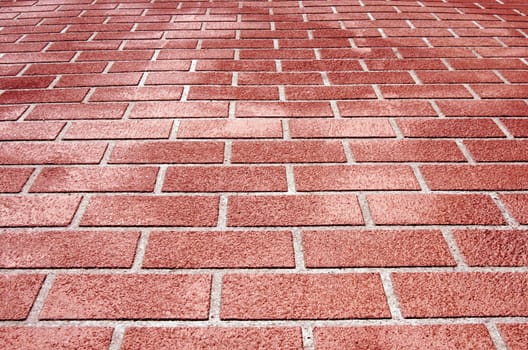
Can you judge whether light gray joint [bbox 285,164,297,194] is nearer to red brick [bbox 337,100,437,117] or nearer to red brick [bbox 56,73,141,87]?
red brick [bbox 337,100,437,117]

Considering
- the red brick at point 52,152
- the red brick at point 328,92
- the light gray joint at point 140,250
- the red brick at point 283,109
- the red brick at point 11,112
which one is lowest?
the light gray joint at point 140,250

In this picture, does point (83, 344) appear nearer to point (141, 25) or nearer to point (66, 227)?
point (66, 227)

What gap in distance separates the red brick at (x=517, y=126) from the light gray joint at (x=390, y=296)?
3.25 ft

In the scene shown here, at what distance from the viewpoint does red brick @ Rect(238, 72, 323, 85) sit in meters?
2.12

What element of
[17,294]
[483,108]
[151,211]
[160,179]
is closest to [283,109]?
[160,179]

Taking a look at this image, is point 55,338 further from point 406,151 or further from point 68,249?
point 406,151

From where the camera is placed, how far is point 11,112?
75.0 inches

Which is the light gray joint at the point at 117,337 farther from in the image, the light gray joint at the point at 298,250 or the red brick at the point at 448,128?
the red brick at the point at 448,128

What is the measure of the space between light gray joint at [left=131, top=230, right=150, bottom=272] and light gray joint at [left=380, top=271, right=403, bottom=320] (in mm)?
696

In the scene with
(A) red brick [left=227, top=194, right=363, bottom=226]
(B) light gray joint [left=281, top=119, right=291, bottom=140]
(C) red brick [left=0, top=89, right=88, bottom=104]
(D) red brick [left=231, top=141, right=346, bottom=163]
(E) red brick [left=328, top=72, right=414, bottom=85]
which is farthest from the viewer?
(E) red brick [left=328, top=72, right=414, bottom=85]

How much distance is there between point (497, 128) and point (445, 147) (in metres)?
0.30

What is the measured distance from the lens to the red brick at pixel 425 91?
2.01m

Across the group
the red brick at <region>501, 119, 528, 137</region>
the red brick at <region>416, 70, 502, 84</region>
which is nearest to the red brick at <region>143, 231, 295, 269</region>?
the red brick at <region>501, 119, 528, 137</region>

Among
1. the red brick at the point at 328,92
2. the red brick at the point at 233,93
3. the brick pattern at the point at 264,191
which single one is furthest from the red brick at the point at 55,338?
the red brick at the point at 328,92
